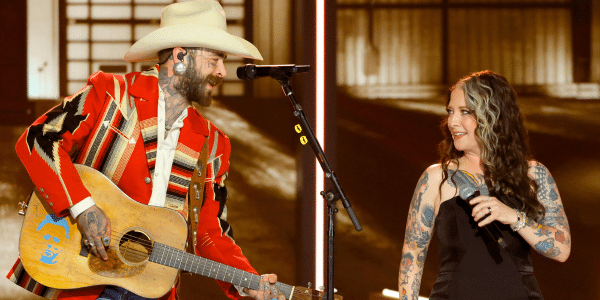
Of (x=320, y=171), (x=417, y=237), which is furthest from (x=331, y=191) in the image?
(x=320, y=171)

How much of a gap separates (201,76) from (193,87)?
0.21 ft

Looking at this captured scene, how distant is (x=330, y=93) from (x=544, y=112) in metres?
1.66

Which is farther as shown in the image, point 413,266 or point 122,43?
point 122,43

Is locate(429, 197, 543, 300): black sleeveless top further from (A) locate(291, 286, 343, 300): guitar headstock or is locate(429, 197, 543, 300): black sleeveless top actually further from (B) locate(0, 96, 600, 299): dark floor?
(B) locate(0, 96, 600, 299): dark floor

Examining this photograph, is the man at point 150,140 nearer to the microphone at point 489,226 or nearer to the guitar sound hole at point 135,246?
the guitar sound hole at point 135,246

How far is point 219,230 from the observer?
2459 millimetres

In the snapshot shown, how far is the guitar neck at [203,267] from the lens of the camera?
216 centimetres

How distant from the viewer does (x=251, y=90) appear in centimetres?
442

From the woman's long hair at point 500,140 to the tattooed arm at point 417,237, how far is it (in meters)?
0.10

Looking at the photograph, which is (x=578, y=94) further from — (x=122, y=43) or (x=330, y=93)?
(x=122, y=43)

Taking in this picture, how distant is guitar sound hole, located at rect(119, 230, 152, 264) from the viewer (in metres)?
2.13

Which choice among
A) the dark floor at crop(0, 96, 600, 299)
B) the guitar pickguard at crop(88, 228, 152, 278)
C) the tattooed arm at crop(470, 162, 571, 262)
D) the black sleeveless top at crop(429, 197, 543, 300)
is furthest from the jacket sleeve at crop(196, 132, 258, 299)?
the dark floor at crop(0, 96, 600, 299)

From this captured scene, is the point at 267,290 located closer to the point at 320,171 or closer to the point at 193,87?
the point at 193,87

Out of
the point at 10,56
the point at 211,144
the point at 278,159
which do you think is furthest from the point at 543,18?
the point at 10,56
